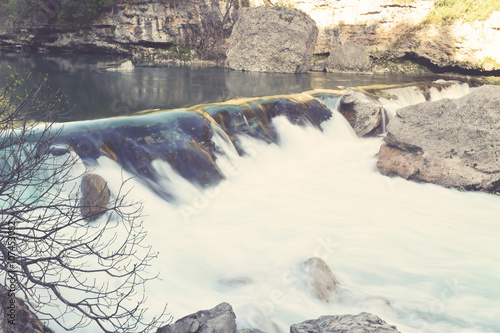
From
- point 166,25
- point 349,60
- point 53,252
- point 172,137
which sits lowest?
point 53,252

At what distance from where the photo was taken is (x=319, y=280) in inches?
191

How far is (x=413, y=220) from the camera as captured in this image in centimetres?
691

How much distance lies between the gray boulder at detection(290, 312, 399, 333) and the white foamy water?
840mm

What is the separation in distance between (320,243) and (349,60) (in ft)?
57.9

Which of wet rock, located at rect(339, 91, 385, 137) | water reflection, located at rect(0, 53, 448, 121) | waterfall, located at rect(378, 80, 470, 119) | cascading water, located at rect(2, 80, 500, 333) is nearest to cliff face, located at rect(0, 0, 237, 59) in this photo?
water reflection, located at rect(0, 53, 448, 121)

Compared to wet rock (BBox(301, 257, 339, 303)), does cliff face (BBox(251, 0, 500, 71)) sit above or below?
above

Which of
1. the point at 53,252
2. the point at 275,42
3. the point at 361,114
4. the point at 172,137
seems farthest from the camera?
the point at 275,42

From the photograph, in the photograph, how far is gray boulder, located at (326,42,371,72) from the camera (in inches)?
861

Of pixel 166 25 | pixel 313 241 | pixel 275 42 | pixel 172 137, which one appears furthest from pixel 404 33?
pixel 313 241

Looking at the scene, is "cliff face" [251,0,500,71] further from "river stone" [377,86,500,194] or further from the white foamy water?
the white foamy water

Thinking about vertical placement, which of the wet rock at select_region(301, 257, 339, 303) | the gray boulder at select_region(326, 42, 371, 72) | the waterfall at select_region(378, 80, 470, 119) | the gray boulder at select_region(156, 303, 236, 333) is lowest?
the wet rock at select_region(301, 257, 339, 303)

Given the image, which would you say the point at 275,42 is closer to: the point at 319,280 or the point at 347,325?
the point at 319,280

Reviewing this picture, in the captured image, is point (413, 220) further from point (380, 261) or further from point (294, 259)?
point (294, 259)

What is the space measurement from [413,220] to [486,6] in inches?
769
